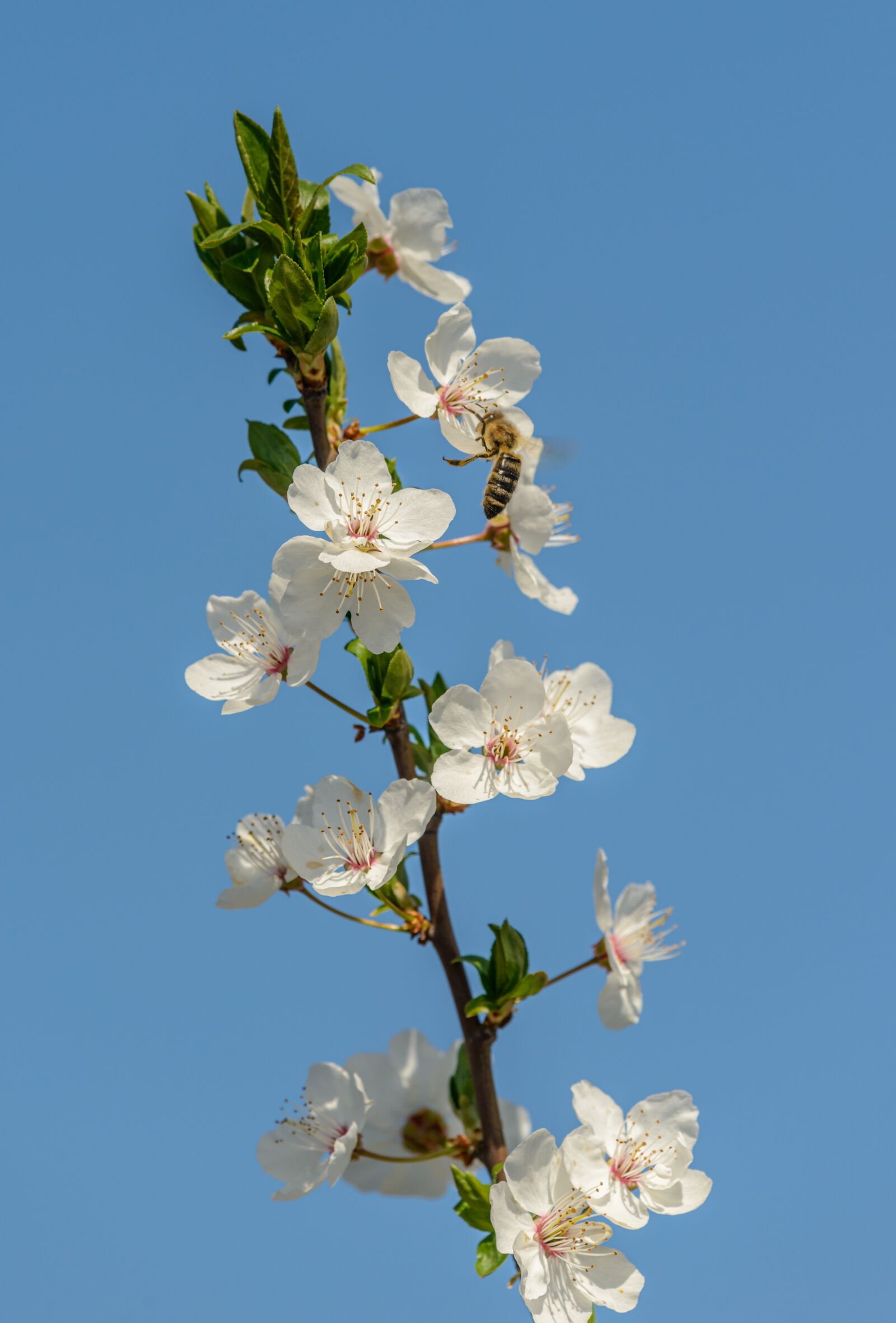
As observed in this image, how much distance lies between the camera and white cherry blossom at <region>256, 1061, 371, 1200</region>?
342cm

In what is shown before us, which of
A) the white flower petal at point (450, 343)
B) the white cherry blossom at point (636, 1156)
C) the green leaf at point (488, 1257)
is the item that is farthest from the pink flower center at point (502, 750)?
the green leaf at point (488, 1257)

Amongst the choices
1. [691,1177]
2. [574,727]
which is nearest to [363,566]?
[574,727]

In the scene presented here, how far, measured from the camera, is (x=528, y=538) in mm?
3484

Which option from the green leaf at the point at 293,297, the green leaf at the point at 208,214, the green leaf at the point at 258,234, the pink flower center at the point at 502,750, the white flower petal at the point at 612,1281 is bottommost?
the white flower petal at the point at 612,1281

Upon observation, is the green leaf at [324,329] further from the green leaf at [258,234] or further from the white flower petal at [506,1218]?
the white flower petal at [506,1218]

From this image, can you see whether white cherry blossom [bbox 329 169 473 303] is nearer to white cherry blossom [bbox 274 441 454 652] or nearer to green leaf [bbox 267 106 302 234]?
green leaf [bbox 267 106 302 234]

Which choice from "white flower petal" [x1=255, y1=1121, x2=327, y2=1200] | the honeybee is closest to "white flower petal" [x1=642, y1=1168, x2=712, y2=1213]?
"white flower petal" [x1=255, y1=1121, x2=327, y2=1200]

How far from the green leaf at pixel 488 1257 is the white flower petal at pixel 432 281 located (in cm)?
268

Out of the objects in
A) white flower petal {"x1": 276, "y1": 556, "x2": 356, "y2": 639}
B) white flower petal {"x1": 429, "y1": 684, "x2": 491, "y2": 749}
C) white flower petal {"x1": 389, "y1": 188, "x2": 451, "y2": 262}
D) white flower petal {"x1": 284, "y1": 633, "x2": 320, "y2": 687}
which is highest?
white flower petal {"x1": 389, "y1": 188, "x2": 451, "y2": 262}

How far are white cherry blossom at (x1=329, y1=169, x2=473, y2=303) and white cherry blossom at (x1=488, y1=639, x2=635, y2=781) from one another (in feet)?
4.16

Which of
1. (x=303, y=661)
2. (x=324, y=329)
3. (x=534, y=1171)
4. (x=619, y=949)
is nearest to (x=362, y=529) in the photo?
(x=303, y=661)

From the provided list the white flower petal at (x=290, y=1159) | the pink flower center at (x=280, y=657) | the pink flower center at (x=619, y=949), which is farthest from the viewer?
the pink flower center at (x=619, y=949)

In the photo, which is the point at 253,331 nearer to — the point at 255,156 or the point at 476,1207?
the point at 255,156

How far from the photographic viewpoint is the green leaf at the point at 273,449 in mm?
3297
